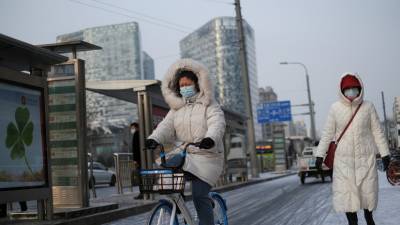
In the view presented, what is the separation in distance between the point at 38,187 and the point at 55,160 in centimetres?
183

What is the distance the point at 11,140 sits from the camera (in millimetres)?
8430

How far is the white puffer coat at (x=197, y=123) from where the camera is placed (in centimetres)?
496

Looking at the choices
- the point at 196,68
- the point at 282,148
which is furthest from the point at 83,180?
the point at 282,148

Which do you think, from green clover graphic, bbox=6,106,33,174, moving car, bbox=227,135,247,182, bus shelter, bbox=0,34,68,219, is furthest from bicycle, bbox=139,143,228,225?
moving car, bbox=227,135,247,182

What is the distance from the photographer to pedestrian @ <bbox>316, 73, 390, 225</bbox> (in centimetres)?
624

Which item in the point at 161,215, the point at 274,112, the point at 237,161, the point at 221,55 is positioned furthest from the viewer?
the point at 221,55

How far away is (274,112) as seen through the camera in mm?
46688

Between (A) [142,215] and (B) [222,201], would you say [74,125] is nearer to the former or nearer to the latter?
(A) [142,215]

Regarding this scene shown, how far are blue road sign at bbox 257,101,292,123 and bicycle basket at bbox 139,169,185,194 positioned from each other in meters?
42.0

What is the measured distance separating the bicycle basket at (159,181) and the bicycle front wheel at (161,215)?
0.93 feet

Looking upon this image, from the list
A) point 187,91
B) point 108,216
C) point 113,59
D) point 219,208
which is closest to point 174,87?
point 187,91

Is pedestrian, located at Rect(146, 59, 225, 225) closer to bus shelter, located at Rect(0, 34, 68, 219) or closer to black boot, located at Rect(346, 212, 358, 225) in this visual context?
black boot, located at Rect(346, 212, 358, 225)

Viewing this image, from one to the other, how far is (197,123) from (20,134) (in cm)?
442

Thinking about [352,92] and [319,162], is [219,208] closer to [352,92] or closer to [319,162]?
[319,162]
